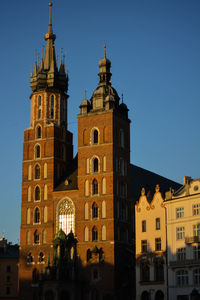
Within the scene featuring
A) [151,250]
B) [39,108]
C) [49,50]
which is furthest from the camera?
[49,50]

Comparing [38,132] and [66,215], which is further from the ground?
[38,132]

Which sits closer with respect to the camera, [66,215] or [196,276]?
[196,276]

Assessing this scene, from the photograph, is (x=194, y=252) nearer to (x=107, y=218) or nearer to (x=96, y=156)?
(x=107, y=218)

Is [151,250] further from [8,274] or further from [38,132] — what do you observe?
[8,274]

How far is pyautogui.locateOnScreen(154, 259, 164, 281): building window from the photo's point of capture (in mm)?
69000

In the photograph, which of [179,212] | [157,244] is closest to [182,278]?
[157,244]

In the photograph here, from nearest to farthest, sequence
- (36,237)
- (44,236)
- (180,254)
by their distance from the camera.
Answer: (180,254) < (44,236) < (36,237)

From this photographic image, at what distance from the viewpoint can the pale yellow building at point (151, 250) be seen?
227 feet

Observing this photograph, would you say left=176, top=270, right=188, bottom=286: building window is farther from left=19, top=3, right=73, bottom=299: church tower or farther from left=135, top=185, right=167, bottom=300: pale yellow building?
left=19, top=3, right=73, bottom=299: church tower

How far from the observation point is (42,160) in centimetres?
8656

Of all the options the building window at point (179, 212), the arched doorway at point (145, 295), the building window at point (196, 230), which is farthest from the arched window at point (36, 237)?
the building window at point (196, 230)

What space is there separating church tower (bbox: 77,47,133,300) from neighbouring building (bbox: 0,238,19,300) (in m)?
39.5

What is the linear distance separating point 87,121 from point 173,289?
92.9ft

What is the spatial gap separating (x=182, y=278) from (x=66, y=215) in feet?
73.2
